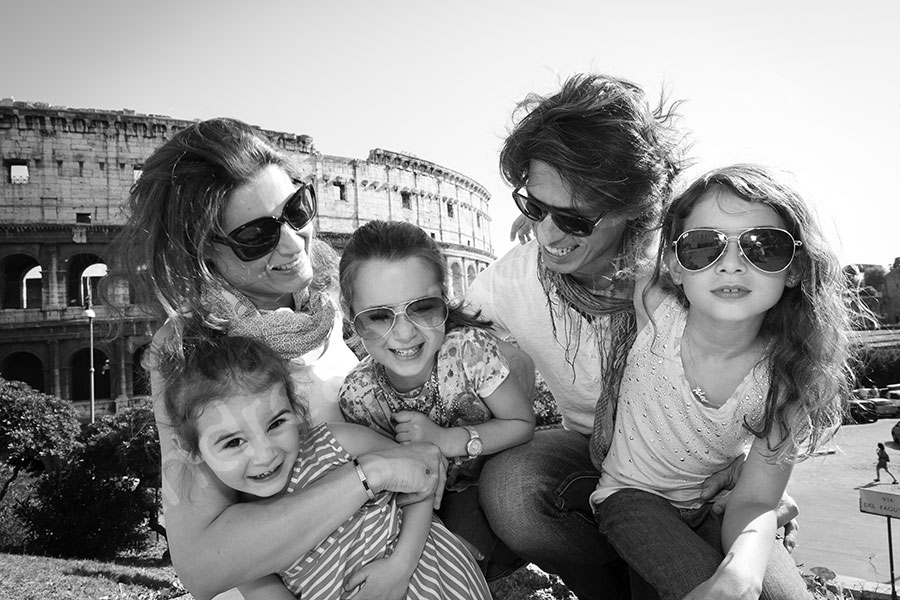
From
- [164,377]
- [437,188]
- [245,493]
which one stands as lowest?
[245,493]

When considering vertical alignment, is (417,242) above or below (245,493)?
above

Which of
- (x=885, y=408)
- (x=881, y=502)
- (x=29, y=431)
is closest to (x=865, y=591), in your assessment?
(x=881, y=502)

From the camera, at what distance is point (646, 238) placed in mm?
2271

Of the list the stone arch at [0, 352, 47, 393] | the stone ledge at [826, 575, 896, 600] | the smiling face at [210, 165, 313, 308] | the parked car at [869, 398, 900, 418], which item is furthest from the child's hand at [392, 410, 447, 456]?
the parked car at [869, 398, 900, 418]

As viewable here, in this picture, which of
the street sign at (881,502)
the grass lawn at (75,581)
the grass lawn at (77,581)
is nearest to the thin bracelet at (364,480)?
the grass lawn at (77,581)

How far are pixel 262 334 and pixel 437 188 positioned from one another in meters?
32.2

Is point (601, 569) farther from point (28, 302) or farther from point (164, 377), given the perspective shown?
point (28, 302)

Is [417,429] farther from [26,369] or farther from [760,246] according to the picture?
[26,369]

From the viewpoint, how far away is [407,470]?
1861mm

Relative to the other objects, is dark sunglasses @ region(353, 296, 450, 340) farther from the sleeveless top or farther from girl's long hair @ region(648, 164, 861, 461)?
girl's long hair @ region(648, 164, 861, 461)

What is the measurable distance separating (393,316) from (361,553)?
2.56 feet

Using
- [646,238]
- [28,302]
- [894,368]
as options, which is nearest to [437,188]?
[28,302]

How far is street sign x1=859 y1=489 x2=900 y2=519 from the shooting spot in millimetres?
4496

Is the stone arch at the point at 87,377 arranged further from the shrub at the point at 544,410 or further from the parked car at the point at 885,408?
the parked car at the point at 885,408
